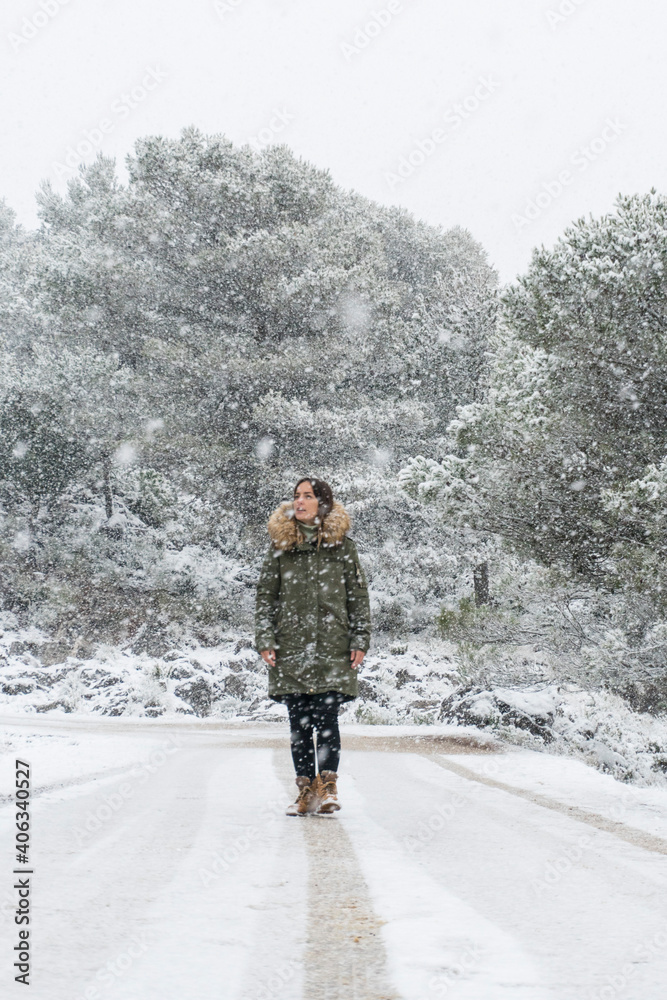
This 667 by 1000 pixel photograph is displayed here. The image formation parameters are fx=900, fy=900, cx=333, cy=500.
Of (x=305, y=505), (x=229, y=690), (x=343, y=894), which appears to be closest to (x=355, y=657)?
(x=305, y=505)

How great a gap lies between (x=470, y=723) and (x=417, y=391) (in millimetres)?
11363

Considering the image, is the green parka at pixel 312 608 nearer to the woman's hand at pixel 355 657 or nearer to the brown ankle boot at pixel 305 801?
the woman's hand at pixel 355 657

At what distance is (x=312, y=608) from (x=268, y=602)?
257mm

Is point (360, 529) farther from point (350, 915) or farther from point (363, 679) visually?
point (350, 915)

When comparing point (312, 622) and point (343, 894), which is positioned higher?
point (312, 622)

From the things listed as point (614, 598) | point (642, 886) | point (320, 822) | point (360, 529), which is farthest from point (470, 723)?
point (642, 886)

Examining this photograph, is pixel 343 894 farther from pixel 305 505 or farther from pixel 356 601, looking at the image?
pixel 305 505

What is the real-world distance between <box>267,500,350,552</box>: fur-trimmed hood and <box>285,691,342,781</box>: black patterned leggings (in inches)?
33.2

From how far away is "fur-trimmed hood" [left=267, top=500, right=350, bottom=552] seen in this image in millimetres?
5086

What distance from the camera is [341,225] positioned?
81.3 feet

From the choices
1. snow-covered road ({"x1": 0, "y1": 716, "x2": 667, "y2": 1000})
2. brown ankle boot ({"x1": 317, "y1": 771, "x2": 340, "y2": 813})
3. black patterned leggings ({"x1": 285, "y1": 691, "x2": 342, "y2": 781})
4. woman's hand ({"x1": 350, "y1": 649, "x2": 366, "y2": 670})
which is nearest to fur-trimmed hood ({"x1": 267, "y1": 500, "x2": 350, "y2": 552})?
woman's hand ({"x1": 350, "y1": 649, "x2": 366, "y2": 670})

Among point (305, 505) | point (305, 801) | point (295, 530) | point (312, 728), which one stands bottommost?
point (305, 801)

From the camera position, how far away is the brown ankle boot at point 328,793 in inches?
189

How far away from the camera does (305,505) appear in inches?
200
